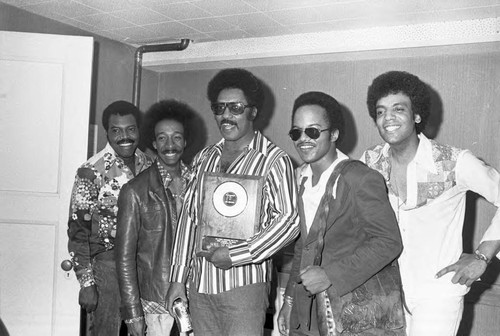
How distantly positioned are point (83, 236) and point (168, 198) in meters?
0.67

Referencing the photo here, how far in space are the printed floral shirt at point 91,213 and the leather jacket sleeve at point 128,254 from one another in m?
0.32

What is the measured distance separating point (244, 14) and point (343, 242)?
2.55m

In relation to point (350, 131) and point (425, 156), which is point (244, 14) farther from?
point (425, 156)

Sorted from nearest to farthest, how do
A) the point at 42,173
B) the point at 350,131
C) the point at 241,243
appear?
the point at 241,243 < the point at 42,173 < the point at 350,131

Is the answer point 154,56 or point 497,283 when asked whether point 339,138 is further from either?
point 154,56

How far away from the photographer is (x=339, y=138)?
2.31 meters

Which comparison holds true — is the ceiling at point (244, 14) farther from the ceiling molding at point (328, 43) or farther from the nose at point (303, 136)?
the nose at point (303, 136)

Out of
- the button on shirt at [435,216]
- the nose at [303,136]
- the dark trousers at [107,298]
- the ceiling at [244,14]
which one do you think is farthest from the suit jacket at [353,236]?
the ceiling at [244,14]

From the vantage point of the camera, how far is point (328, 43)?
4418mm

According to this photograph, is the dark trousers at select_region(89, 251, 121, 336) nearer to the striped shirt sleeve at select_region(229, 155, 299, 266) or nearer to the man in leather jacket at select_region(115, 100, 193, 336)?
the man in leather jacket at select_region(115, 100, 193, 336)

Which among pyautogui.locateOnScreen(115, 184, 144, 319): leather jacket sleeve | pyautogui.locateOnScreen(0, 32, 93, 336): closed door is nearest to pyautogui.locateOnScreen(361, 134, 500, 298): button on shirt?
pyautogui.locateOnScreen(115, 184, 144, 319): leather jacket sleeve

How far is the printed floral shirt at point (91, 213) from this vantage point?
2.95 meters

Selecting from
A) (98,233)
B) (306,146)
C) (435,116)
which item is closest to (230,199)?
(306,146)

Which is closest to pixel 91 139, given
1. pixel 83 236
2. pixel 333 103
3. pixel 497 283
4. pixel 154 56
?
pixel 154 56
